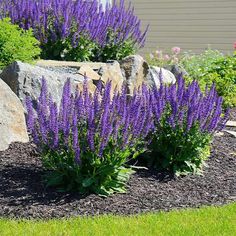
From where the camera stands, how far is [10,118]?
6.06 meters

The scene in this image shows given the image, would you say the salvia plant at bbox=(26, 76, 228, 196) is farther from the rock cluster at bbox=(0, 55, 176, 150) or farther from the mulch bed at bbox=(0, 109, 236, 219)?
the rock cluster at bbox=(0, 55, 176, 150)

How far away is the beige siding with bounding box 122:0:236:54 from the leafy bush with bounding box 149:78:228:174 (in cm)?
946

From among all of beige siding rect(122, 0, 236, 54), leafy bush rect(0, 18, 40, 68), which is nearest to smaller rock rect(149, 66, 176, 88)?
leafy bush rect(0, 18, 40, 68)

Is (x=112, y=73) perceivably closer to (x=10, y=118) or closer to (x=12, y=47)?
(x=12, y=47)

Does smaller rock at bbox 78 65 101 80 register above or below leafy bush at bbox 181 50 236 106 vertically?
above

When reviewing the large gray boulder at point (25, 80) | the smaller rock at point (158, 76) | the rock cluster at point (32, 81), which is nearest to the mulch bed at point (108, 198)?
the rock cluster at point (32, 81)

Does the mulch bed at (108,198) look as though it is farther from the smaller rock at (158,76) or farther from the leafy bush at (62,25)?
the leafy bush at (62,25)

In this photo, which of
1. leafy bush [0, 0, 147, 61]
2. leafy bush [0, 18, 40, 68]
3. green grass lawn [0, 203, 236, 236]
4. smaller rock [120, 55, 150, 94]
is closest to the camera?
green grass lawn [0, 203, 236, 236]

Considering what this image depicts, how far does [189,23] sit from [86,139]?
1121 cm

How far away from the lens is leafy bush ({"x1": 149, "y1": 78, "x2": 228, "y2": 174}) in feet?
18.9

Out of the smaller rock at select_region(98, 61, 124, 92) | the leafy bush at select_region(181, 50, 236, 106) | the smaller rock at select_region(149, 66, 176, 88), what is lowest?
the leafy bush at select_region(181, 50, 236, 106)

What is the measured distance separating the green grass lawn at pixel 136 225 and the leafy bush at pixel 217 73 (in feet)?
13.4

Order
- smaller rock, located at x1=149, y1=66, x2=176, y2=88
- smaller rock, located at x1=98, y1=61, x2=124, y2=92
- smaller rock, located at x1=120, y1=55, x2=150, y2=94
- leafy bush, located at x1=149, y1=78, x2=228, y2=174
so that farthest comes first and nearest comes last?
smaller rock, located at x1=149, y1=66, x2=176, y2=88
smaller rock, located at x1=120, y1=55, x2=150, y2=94
smaller rock, located at x1=98, y1=61, x2=124, y2=92
leafy bush, located at x1=149, y1=78, x2=228, y2=174

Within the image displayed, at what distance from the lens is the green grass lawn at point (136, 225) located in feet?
14.3
